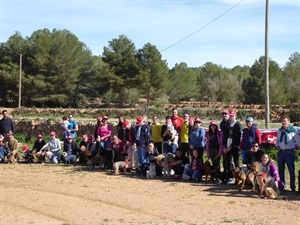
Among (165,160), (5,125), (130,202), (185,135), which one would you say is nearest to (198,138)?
(185,135)

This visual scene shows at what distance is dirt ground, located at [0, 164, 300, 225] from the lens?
896cm

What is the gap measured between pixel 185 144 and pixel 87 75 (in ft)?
150

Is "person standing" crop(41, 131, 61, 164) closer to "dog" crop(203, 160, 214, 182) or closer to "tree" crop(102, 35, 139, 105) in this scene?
"dog" crop(203, 160, 214, 182)

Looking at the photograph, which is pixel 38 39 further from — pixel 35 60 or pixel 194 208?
pixel 194 208

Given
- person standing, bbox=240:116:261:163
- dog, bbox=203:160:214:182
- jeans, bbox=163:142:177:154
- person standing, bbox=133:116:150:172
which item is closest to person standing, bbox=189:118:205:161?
dog, bbox=203:160:214:182

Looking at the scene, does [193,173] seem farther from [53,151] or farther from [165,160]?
[53,151]

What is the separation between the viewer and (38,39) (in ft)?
182

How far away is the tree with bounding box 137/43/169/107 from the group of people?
40.2 m

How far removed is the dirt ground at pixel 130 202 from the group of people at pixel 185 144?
24.6 inches

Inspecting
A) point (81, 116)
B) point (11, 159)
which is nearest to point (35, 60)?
point (81, 116)

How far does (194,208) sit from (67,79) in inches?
1840

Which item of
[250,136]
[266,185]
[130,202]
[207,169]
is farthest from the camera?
[207,169]

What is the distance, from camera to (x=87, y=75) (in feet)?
192

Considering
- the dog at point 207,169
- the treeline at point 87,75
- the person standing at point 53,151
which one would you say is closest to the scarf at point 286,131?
the dog at point 207,169
